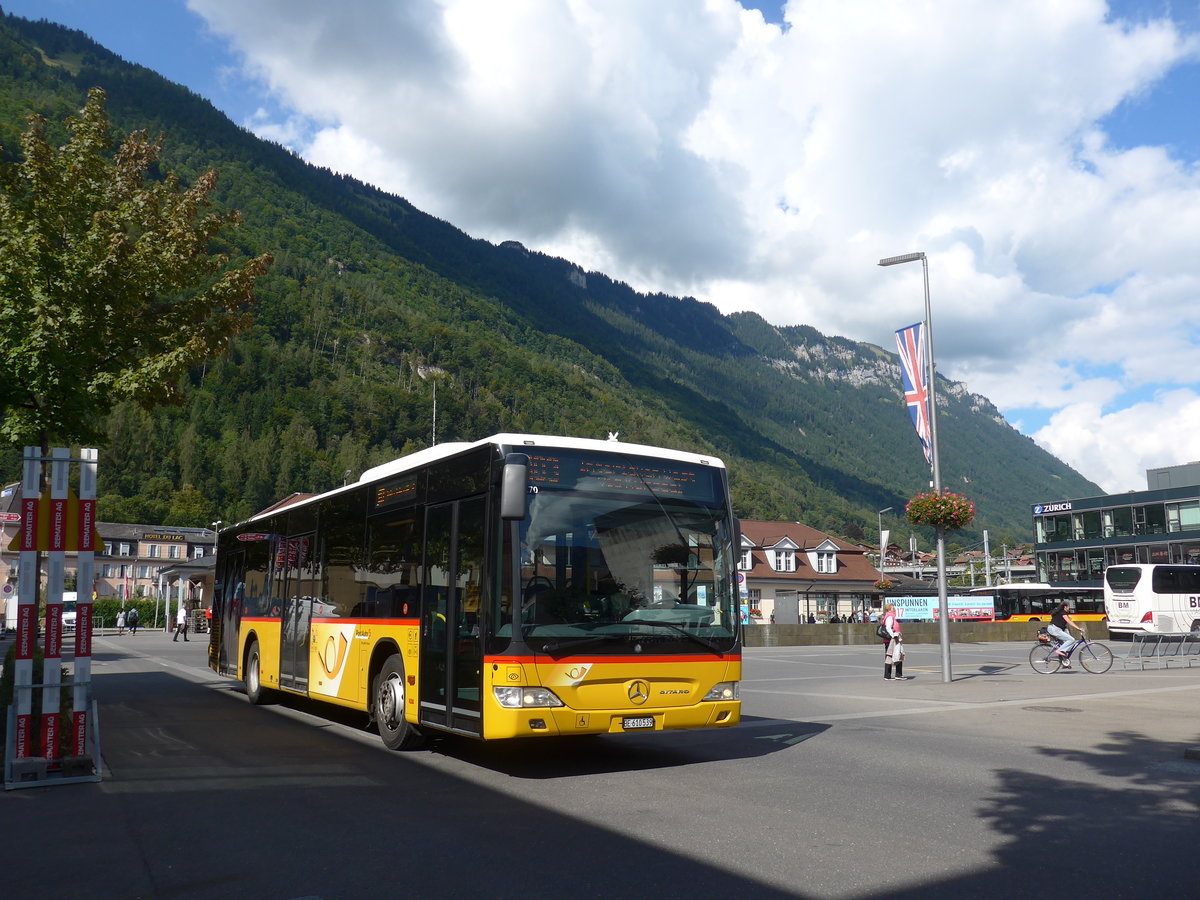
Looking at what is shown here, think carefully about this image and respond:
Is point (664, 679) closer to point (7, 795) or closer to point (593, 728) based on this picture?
point (593, 728)

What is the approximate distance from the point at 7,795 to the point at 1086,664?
22.6m

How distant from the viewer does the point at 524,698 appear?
8344 mm

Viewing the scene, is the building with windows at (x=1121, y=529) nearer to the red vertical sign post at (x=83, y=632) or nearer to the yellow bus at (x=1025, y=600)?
the yellow bus at (x=1025, y=600)

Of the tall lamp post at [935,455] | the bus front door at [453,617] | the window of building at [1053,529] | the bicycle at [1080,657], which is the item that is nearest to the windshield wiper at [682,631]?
the bus front door at [453,617]

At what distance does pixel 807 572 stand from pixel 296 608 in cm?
7220

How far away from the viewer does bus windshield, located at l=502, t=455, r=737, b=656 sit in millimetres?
8586

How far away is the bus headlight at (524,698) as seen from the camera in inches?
328

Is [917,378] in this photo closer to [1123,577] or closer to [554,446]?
[554,446]

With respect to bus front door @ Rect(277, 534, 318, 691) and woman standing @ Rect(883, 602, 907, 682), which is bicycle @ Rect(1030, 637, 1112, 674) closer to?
woman standing @ Rect(883, 602, 907, 682)

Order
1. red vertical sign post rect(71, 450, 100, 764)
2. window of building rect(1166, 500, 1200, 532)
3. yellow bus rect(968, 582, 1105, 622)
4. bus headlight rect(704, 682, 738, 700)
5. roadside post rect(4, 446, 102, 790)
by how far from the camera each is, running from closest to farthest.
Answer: roadside post rect(4, 446, 102, 790) < red vertical sign post rect(71, 450, 100, 764) < bus headlight rect(704, 682, 738, 700) < yellow bus rect(968, 582, 1105, 622) < window of building rect(1166, 500, 1200, 532)

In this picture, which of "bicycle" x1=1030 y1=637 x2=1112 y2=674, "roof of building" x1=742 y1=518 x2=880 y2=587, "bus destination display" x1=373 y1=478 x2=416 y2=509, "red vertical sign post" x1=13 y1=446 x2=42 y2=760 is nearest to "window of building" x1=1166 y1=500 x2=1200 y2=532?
"roof of building" x1=742 y1=518 x2=880 y2=587

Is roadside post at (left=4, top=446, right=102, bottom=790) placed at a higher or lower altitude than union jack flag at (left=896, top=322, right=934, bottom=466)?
lower

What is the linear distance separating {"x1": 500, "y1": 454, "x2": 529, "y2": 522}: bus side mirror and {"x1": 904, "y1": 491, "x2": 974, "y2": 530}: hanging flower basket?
1466 cm

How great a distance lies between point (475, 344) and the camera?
179375mm
